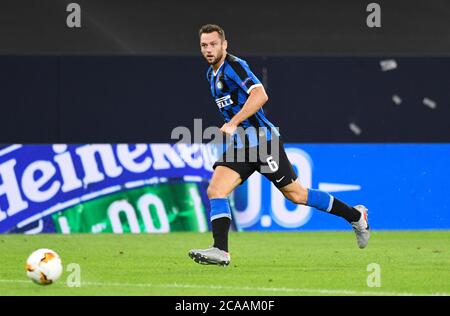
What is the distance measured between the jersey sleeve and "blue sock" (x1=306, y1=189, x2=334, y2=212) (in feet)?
3.68

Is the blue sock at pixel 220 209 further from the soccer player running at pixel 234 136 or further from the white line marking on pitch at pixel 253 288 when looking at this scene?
the white line marking on pitch at pixel 253 288

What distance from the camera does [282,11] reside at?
16.3m

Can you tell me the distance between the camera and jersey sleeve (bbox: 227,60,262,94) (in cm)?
888

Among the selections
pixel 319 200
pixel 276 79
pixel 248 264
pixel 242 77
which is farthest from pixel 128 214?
pixel 242 77

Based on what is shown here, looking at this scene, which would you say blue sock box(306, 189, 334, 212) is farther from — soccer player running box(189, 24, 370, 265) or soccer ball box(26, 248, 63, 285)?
soccer ball box(26, 248, 63, 285)

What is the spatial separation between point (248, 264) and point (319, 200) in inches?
31.0

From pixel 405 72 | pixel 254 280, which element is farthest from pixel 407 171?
pixel 254 280

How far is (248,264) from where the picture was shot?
9.63 metres

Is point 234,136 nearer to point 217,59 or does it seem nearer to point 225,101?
point 225,101

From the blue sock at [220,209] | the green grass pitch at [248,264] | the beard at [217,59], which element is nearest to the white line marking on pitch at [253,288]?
the green grass pitch at [248,264]

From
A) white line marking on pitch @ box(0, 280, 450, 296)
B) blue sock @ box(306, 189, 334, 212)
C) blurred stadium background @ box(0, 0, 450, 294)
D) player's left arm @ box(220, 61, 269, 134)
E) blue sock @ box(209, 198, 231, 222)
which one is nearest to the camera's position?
white line marking on pitch @ box(0, 280, 450, 296)

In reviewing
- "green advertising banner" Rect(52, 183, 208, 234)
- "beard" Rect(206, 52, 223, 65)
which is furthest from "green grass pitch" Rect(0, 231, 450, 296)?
"beard" Rect(206, 52, 223, 65)

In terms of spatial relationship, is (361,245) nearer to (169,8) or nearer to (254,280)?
(254,280)

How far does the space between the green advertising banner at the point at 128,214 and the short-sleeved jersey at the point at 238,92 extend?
3.88 meters
